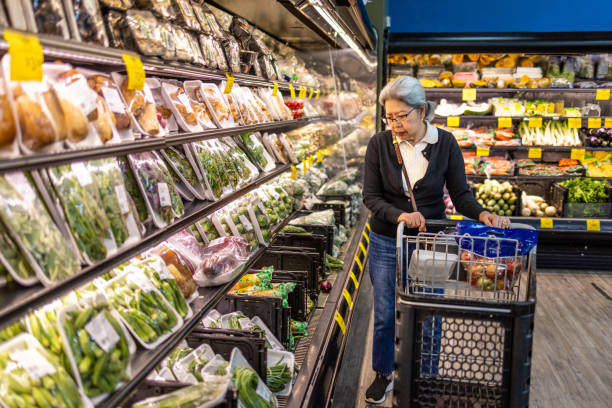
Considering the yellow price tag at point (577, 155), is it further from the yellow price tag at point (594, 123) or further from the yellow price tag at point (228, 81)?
the yellow price tag at point (228, 81)

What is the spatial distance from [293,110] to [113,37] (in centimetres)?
260

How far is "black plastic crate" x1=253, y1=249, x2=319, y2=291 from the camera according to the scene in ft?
10.9

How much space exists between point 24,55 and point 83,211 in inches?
21.5

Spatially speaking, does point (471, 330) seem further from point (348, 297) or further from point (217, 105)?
point (348, 297)

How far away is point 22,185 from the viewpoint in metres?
1.41

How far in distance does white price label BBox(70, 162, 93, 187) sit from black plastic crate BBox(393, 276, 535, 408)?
1.01m

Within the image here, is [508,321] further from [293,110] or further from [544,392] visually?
[293,110]

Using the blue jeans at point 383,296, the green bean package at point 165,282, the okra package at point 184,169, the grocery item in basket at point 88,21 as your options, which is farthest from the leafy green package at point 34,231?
the blue jeans at point 383,296

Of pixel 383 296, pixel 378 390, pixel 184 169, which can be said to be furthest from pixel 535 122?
pixel 184 169

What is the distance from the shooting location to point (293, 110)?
4.21m

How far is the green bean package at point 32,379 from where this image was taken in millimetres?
1287

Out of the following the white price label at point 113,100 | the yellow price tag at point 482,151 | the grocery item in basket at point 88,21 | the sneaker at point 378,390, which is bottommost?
the sneaker at point 378,390

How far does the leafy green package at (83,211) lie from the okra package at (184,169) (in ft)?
2.39

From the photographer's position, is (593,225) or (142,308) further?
(593,225)
